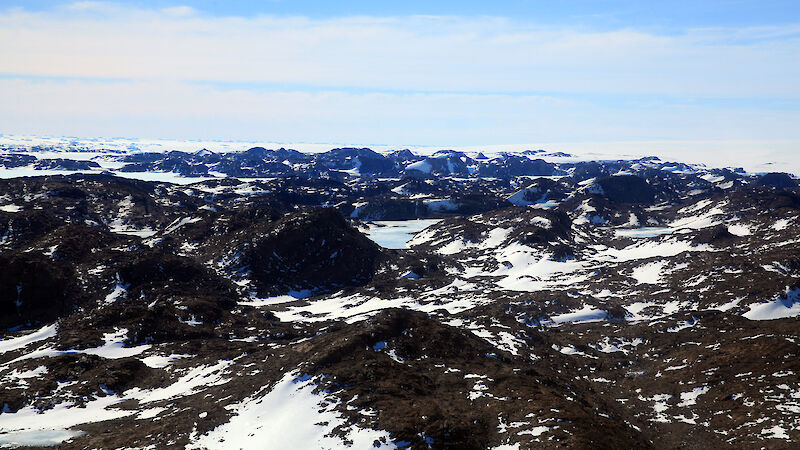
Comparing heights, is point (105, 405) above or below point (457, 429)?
below

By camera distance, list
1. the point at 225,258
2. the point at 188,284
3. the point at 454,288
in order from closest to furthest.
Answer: the point at 188,284 → the point at 454,288 → the point at 225,258

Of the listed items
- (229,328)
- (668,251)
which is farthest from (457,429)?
(668,251)

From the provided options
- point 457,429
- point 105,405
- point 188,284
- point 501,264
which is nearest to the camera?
point 457,429

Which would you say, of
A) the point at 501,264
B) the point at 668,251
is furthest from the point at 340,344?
the point at 668,251

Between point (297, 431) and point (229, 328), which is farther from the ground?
point (297, 431)

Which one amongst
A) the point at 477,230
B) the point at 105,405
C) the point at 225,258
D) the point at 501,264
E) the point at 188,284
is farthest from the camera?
the point at 477,230

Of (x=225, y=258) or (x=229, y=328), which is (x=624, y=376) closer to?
(x=229, y=328)

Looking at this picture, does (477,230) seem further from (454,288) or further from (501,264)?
(454,288)

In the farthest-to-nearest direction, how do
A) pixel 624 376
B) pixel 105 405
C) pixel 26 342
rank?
pixel 26 342 < pixel 624 376 < pixel 105 405

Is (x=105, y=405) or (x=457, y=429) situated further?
(x=105, y=405)
